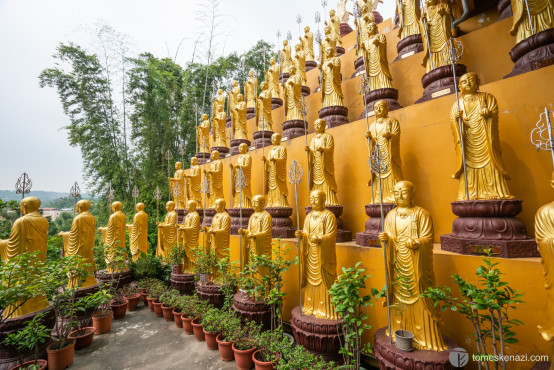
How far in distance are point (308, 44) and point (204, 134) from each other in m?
5.85

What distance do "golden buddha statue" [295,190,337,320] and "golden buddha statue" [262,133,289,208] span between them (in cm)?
175

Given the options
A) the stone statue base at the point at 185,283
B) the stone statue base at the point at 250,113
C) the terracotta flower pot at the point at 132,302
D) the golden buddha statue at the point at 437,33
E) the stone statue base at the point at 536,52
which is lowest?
the terracotta flower pot at the point at 132,302

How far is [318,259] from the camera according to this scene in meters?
3.64

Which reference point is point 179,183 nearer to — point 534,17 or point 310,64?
point 310,64

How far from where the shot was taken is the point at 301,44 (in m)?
11.1

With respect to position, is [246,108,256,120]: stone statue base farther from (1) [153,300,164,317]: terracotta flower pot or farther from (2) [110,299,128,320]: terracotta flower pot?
(2) [110,299,128,320]: terracotta flower pot

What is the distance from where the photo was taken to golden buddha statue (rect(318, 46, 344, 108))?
571 centimetres

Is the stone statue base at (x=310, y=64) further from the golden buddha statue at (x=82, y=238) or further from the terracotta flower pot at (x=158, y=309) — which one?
the terracotta flower pot at (x=158, y=309)

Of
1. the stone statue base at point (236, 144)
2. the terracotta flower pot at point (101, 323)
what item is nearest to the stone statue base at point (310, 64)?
the stone statue base at point (236, 144)

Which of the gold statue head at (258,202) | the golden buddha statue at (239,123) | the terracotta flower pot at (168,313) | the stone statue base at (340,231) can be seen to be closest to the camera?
the stone statue base at (340,231)

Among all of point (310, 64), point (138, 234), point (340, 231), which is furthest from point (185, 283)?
point (310, 64)

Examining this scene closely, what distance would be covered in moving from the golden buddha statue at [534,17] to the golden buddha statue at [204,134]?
9.19 metres

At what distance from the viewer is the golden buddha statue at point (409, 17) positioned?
5.51m

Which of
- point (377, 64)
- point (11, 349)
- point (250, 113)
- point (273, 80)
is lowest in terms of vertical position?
point (11, 349)
